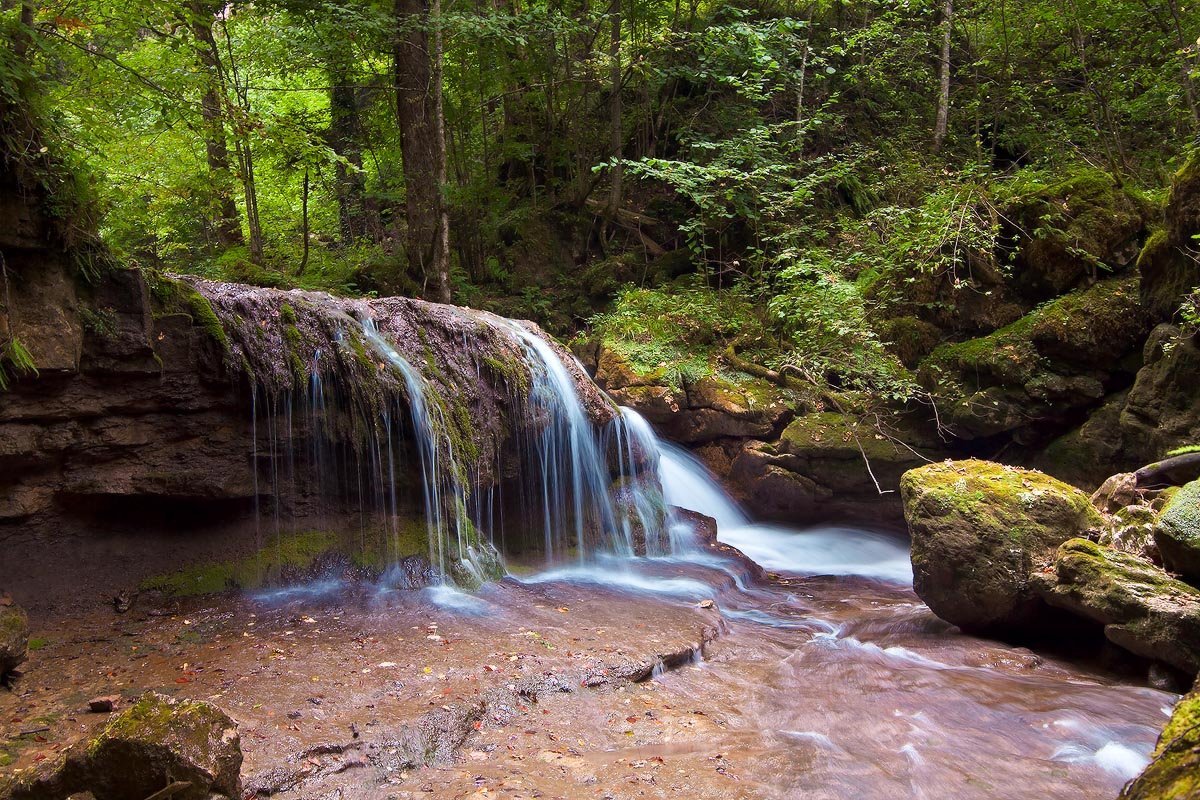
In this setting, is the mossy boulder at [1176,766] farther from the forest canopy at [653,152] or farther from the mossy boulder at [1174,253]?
the forest canopy at [653,152]

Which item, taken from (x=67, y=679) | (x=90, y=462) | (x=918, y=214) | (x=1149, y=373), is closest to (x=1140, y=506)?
(x=1149, y=373)

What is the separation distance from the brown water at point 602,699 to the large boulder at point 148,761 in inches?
19.0

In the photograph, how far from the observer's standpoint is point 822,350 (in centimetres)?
1102

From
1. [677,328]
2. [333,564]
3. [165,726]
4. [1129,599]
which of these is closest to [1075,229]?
[677,328]

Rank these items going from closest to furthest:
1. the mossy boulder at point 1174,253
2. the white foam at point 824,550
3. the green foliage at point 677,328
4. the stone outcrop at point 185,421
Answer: the stone outcrop at point 185,421, the mossy boulder at point 1174,253, the white foam at point 824,550, the green foliage at point 677,328

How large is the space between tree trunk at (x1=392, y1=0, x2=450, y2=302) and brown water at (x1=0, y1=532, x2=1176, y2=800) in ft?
20.6

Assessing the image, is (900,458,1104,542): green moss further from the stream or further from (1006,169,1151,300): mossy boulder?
(1006,169,1151,300): mossy boulder

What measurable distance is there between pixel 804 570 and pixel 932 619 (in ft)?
8.69

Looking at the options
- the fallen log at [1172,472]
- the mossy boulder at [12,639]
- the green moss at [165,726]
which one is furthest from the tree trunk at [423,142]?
the fallen log at [1172,472]

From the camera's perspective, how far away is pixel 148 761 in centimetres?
286

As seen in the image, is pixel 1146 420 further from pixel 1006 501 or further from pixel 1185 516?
pixel 1185 516

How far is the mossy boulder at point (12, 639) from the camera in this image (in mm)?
4324

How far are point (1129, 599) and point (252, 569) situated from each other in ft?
23.1

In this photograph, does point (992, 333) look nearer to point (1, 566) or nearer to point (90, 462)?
point (90, 462)
